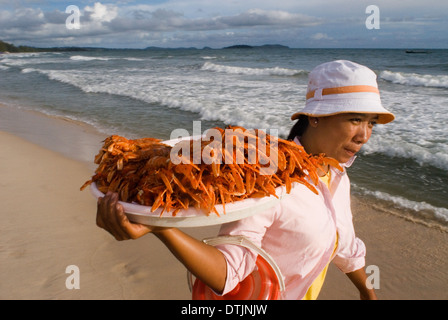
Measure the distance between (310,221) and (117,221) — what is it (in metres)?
0.84

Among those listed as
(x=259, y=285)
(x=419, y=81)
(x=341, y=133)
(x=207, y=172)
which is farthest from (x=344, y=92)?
(x=419, y=81)

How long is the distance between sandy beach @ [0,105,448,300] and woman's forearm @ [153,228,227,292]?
2012 mm

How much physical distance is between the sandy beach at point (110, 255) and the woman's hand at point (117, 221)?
7.26 feet

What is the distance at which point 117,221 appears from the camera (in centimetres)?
120

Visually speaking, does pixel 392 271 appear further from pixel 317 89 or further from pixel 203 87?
pixel 203 87

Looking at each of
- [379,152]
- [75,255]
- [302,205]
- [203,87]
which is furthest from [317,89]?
[203,87]

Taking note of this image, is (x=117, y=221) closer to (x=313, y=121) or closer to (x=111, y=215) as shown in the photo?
(x=111, y=215)

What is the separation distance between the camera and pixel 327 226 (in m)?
1.63

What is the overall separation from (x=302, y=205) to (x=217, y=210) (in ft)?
1.58

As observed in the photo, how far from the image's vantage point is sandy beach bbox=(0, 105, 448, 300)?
3238 mm

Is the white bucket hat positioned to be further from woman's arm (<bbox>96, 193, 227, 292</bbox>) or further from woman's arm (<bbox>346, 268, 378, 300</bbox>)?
woman's arm (<bbox>346, 268, 378, 300</bbox>)

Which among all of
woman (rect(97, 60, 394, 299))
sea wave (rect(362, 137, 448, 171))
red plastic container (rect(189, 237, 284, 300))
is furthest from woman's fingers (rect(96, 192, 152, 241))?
sea wave (rect(362, 137, 448, 171))

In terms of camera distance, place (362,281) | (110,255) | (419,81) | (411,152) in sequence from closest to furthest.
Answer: (362,281)
(110,255)
(411,152)
(419,81)
